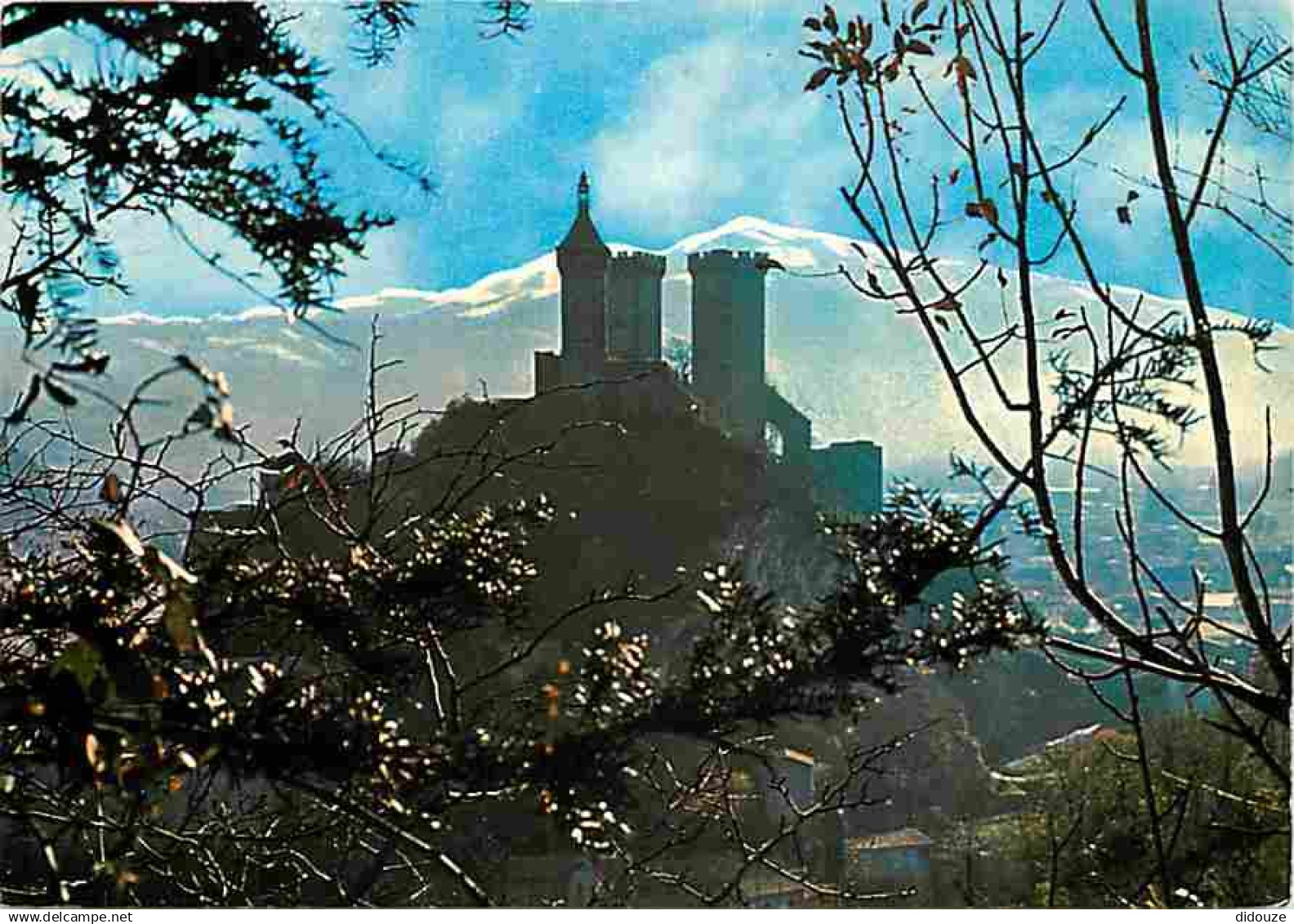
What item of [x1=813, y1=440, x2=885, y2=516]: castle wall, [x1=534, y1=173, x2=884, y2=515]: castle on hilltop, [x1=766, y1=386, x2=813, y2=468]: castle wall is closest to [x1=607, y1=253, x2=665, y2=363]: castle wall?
[x1=534, y1=173, x2=884, y2=515]: castle on hilltop

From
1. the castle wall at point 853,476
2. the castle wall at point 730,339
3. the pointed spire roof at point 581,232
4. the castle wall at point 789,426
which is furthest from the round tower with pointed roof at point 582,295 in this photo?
the castle wall at point 853,476

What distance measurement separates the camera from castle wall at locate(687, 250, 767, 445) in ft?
7.44

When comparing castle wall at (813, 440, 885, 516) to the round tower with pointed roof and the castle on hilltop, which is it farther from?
the round tower with pointed roof

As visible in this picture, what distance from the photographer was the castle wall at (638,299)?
89.1 inches

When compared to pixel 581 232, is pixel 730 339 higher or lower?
lower

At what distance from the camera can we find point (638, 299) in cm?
227

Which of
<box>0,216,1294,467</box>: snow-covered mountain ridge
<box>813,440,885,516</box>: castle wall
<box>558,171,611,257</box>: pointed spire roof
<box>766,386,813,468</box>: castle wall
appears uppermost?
<box>558,171,611,257</box>: pointed spire roof

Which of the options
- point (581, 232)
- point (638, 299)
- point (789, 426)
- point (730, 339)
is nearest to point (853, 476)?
point (789, 426)

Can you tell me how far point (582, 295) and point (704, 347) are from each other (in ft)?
0.63

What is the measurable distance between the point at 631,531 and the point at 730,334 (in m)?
0.33

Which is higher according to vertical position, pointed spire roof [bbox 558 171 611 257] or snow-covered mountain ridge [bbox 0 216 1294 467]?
pointed spire roof [bbox 558 171 611 257]

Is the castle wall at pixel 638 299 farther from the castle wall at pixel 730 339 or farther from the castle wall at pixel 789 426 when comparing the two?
the castle wall at pixel 789 426

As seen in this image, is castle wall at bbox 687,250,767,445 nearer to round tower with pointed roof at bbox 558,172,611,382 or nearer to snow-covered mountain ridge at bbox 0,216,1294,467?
snow-covered mountain ridge at bbox 0,216,1294,467

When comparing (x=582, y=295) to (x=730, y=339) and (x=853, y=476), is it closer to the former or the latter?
(x=730, y=339)
